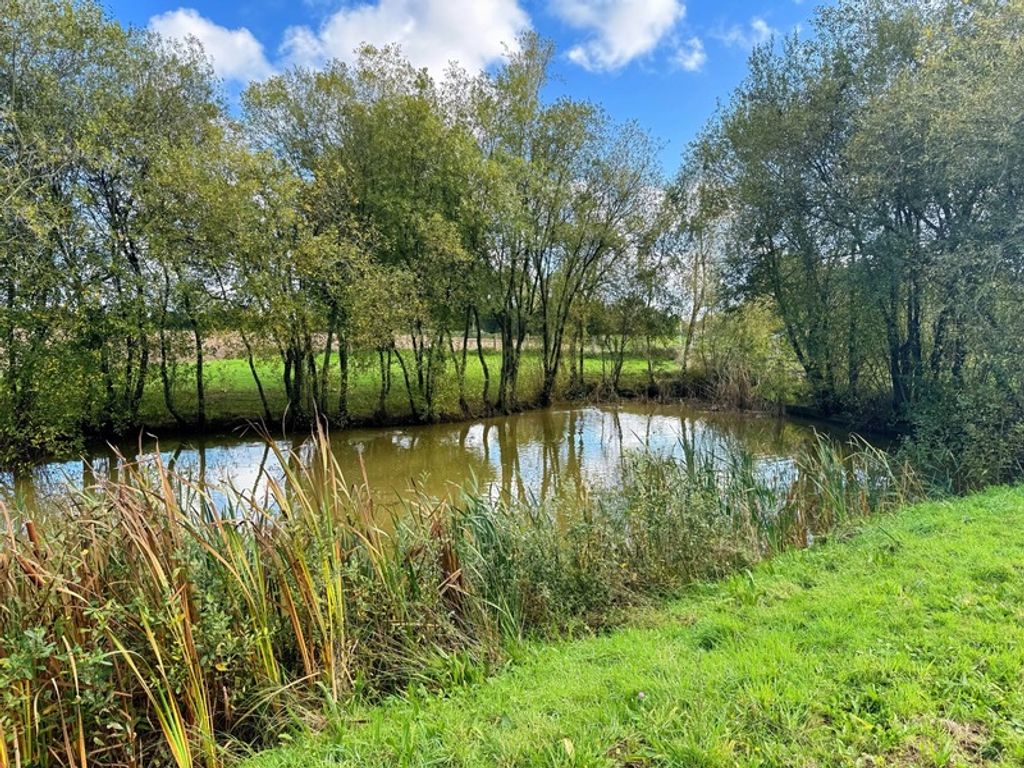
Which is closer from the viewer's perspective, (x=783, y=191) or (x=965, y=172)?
(x=965, y=172)

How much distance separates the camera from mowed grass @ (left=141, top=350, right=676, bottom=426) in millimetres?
13494

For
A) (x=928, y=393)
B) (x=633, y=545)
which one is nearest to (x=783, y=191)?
(x=928, y=393)

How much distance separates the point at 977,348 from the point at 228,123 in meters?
16.1

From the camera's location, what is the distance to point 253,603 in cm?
273

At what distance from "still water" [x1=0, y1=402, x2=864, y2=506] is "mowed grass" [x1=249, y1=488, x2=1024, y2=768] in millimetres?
2585

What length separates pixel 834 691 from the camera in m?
2.55

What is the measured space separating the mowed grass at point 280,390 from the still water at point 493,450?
2.72 ft

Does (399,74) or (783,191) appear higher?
(399,74)

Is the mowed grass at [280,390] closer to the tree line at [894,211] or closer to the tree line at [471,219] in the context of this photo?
the tree line at [471,219]

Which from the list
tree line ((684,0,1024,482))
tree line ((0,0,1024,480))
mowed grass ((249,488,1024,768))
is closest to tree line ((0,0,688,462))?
tree line ((0,0,1024,480))

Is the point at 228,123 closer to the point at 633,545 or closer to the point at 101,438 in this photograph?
the point at 101,438

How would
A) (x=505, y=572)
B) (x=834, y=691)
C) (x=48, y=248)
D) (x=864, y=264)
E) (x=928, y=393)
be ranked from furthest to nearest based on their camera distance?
(x=864, y=264), (x=928, y=393), (x=48, y=248), (x=505, y=572), (x=834, y=691)

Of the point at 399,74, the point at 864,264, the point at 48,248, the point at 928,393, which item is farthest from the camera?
the point at 399,74

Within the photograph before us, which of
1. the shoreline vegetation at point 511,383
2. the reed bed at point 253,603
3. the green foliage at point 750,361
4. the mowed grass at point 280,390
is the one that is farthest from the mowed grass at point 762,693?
the green foliage at point 750,361
